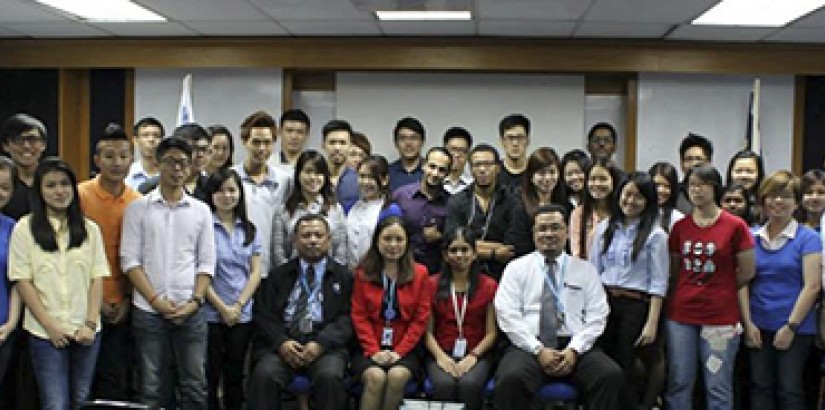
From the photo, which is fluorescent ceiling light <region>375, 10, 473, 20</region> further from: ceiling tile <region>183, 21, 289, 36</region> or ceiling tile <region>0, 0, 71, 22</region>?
ceiling tile <region>0, 0, 71, 22</region>

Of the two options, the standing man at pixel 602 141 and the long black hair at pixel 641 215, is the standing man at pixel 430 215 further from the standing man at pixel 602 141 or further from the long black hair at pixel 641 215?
the standing man at pixel 602 141

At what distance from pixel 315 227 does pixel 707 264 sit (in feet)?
6.60

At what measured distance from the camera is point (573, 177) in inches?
181

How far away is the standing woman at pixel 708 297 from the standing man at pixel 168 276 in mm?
2396

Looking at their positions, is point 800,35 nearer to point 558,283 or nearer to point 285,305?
point 558,283

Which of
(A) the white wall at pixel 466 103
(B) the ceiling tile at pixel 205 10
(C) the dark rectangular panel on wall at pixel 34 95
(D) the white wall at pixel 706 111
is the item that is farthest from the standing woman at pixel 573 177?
(C) the dark rectangular panel on wall at pixel 34 95

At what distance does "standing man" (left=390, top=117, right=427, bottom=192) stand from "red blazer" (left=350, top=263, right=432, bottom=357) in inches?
42.6

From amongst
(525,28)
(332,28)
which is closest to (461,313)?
(525,28)

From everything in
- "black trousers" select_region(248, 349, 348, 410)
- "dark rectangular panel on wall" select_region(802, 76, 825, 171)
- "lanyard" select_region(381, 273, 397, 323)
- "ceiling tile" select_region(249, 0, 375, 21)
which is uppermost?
"ceiling tile" select_region(249, 0, 375, 21)

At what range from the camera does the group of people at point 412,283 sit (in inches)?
149

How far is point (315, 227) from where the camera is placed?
415 centimetres

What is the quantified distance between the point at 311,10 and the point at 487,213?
8.77 feet

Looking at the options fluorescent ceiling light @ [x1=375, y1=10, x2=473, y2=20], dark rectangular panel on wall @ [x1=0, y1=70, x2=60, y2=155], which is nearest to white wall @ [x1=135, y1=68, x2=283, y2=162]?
dark rectangular panel on wall @ [x1=0, y1=70, x2=60, y2=155]

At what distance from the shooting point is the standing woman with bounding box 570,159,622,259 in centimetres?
426
